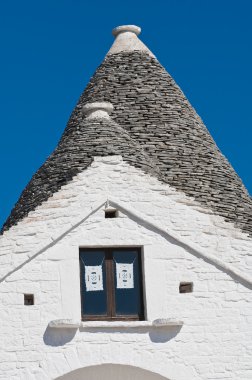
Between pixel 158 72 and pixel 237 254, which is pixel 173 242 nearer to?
pixel 237 254

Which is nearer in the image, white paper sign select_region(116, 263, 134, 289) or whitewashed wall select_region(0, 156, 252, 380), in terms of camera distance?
whitewashed wall select_region(0, 156, 252, 380)

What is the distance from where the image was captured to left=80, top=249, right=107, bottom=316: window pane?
84.1 ft

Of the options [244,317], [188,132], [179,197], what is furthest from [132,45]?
[244,317]

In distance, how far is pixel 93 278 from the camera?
25.7m

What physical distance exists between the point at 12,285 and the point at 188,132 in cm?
637

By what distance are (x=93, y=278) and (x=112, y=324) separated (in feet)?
3.00

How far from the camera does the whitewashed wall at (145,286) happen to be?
25.1 metres

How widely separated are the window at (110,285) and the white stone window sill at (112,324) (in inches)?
9.0

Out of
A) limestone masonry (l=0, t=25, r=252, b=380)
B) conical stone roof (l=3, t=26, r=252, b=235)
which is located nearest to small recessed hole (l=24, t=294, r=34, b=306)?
limestone masonry (l=0, t=25, r=252, b=380)

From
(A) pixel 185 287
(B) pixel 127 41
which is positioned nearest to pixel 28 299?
(A) pixel 185 287

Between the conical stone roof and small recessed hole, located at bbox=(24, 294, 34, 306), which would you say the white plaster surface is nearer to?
the conical stone roof

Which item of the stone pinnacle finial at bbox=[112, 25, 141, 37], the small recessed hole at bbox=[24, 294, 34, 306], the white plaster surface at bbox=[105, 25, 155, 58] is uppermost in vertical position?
the stone pinnacle finial at bbox=[112, 25, 141, 37]

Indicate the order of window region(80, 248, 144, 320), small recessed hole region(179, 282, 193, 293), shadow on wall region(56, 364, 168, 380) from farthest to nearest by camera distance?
small recessed hole region(179, 282, 193, 293) < window region(80, 248, 144, 320) < shadow on wall region(56, 364, 168, 380)

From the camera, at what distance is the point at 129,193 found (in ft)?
86.2
